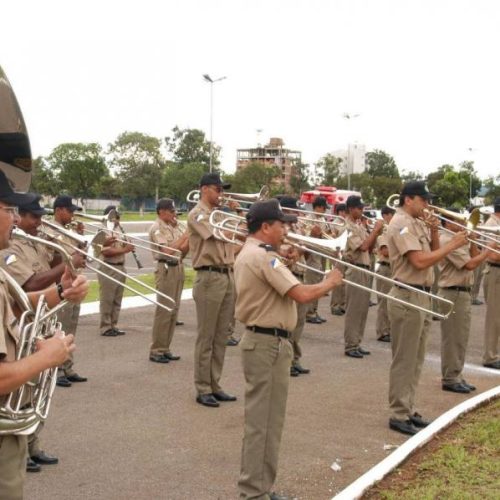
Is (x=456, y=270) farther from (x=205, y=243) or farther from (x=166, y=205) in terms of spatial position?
(x=166, y=205)

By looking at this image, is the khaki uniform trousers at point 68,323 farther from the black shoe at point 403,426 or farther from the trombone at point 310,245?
the black shoe at point 403,426

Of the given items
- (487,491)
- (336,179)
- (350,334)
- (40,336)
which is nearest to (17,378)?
(40,336)

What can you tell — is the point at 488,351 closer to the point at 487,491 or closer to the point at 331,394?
the point at 331,394

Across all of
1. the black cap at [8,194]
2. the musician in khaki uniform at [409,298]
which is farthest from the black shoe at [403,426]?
the black cap at [8,194]

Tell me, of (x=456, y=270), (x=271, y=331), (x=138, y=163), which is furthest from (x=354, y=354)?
(x=138, y=163)

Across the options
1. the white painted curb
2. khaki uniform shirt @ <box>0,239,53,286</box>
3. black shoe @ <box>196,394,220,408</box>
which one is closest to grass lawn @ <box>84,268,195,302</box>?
black shoe @ <box>196,394,220,408</box>

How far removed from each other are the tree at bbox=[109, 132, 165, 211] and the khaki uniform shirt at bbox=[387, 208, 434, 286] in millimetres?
78394

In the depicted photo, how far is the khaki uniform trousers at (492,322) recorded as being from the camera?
8984 millimetres

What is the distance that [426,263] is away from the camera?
6.28m

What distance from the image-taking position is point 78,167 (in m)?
89.3

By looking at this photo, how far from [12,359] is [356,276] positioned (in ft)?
25.6

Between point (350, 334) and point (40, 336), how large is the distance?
6916 millimetres

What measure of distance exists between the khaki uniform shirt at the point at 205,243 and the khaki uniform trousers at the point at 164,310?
161cm

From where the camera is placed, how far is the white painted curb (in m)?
4.55
